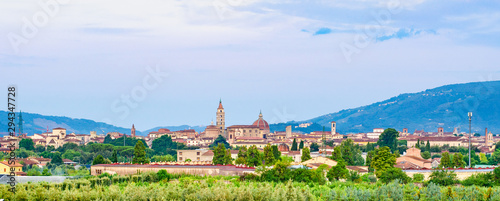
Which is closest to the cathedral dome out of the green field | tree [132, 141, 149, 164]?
tree [132, 141, 149, 164]

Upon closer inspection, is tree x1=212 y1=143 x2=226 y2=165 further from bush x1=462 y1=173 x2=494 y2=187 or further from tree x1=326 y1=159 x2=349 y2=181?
bush x1=462 y1=173 x2=494 y2=187

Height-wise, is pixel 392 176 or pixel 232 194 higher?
pixel 232 194

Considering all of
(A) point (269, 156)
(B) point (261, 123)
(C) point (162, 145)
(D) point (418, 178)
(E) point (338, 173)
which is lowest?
(D) point (418, 178)

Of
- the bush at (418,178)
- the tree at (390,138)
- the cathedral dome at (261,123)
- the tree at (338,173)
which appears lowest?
the bush at (418,178)

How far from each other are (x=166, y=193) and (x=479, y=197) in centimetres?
1148

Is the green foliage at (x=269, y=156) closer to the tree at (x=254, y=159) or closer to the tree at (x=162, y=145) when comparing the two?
the tree at (x=254, y=159)

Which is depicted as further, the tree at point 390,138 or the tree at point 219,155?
the tree at point 390,138

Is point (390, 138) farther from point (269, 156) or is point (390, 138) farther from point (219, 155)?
point (219, 155)

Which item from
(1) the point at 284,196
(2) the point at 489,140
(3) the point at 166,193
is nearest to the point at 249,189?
(1) the point at 284,196

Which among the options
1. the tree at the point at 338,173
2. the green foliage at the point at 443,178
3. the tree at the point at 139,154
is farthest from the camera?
the tree at the point at 139,154

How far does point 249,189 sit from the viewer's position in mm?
22688

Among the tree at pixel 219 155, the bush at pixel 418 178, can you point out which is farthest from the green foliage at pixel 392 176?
the tree at pixel 219 155

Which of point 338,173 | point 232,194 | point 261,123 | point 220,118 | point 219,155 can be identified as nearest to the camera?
point 232,194

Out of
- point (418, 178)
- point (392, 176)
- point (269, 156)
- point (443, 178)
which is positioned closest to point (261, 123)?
point (269, 156)
